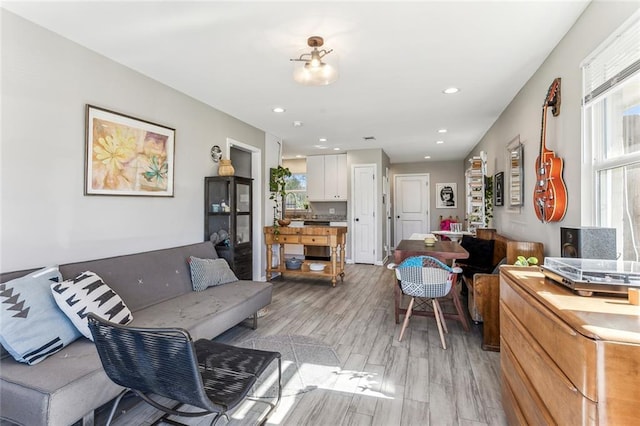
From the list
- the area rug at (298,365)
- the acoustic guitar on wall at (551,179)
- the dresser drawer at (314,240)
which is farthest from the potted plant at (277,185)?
the acoustic guitar on wall at (551,179)

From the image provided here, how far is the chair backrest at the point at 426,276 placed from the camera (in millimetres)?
2691

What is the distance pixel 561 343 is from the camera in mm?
979

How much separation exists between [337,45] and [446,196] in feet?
22.2

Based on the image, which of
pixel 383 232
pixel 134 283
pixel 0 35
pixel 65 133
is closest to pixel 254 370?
pixel 134 283

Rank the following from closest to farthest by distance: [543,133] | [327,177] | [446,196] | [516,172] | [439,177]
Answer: [543,133], [516,172], [327,177], [446,196], [439,177]

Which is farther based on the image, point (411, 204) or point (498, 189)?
point (411, 204)

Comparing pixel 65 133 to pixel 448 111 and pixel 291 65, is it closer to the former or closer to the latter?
pixel 291 65

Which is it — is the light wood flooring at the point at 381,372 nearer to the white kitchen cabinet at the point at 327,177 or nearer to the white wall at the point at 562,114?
the white wall at the point at 562,114

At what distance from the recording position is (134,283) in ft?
8.12

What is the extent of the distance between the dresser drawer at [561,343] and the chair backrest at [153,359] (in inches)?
49.8

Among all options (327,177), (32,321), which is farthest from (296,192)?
(32,321)

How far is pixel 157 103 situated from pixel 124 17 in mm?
1068

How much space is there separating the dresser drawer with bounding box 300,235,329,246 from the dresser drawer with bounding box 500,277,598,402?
11.1 ft

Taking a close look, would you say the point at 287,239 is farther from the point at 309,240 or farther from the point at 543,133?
the point at 543,133
